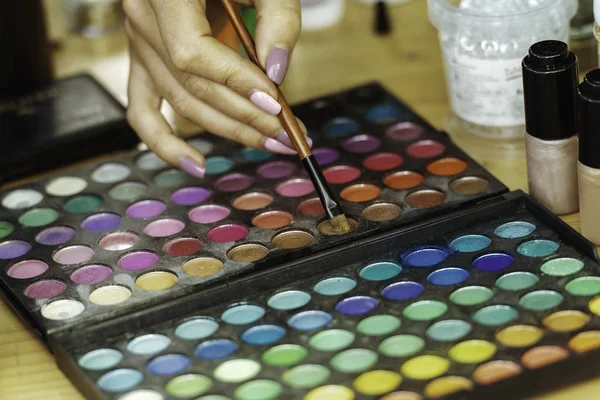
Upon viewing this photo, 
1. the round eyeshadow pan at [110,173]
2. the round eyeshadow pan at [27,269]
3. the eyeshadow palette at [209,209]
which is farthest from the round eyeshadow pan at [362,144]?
the round eyeshadow pan at [27,269]

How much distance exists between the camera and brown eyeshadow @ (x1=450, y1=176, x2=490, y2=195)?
1046 mm

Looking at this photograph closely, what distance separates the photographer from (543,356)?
84 centimetres

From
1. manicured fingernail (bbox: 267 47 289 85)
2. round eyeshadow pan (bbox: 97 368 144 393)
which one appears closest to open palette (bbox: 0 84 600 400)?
round eyeshadow pan (bbox: 97 368 144 393)

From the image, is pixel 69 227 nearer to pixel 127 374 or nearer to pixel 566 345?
pixel 127 374

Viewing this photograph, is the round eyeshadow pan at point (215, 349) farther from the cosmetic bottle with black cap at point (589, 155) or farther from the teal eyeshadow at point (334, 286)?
the cosmetic bottle with black cap at point (589, 155)

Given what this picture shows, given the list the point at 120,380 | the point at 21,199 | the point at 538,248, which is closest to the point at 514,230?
the point at 538,248

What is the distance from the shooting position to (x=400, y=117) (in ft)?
3.86

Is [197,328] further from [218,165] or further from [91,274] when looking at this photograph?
[218,165]

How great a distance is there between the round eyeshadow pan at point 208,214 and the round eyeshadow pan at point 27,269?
139mm

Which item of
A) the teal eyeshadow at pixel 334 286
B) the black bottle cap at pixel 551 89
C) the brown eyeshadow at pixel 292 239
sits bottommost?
the teal eyeshadow at pixel 334 286

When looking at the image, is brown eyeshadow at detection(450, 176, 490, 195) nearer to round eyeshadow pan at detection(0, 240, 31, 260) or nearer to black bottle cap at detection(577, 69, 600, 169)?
black bottle cap at detection(577, 69, 600, 169)

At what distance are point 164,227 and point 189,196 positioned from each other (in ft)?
0.19

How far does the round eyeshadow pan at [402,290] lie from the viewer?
3.03 ft

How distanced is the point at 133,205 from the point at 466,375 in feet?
1.31
